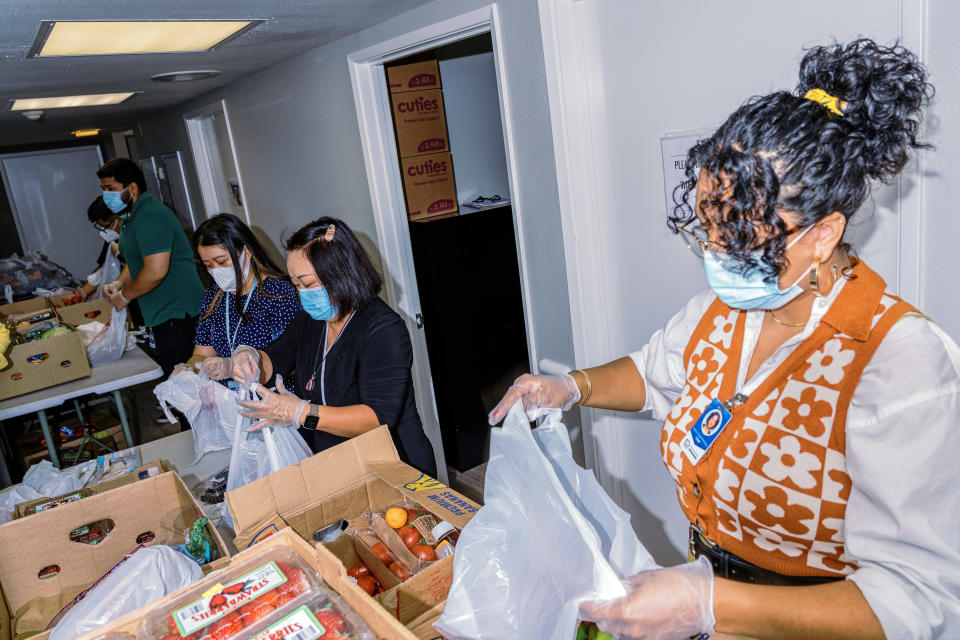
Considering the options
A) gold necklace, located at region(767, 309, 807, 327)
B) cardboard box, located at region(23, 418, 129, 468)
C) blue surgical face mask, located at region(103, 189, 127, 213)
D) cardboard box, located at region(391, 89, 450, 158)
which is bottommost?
cardboard box, located at region(23, 418, 129, 468)

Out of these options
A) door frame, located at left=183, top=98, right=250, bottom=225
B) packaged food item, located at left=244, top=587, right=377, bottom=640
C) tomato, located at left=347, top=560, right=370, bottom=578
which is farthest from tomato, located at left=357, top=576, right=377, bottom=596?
door frame, located at left=183, top=98, right=250, bottom=225

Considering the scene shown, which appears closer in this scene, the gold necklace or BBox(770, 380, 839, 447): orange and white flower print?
BBox(770, 380, 839, 447): orange and white flower print

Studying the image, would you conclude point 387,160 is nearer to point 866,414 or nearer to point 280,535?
point 280,535

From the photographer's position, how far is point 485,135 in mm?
3674

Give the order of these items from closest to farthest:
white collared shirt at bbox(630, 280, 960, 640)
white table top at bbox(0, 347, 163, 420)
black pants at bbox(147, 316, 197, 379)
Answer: white collared shirt at bbox(630, 280, 960, 640), white table top at bbox(0, 347, 163, 420), black pants at bbox(147, 316, 197, 379)

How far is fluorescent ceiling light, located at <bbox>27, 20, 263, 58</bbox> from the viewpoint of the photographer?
2.17 metres

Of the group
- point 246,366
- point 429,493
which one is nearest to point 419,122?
point 246,366

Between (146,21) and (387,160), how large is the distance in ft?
3.61

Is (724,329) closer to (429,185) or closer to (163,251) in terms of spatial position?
(429,185)

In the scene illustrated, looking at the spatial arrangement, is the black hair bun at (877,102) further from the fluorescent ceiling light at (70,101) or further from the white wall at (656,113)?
the fluorescent ceiling light at (70,101)

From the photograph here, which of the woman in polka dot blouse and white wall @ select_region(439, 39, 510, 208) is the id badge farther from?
white wall @ select_region(439, 39, 510, 208)

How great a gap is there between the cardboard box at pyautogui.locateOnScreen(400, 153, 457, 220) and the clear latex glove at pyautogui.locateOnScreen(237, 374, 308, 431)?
1750 millimetres

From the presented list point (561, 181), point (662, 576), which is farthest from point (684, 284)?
point (662, 576)

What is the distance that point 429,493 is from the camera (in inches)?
54.0
